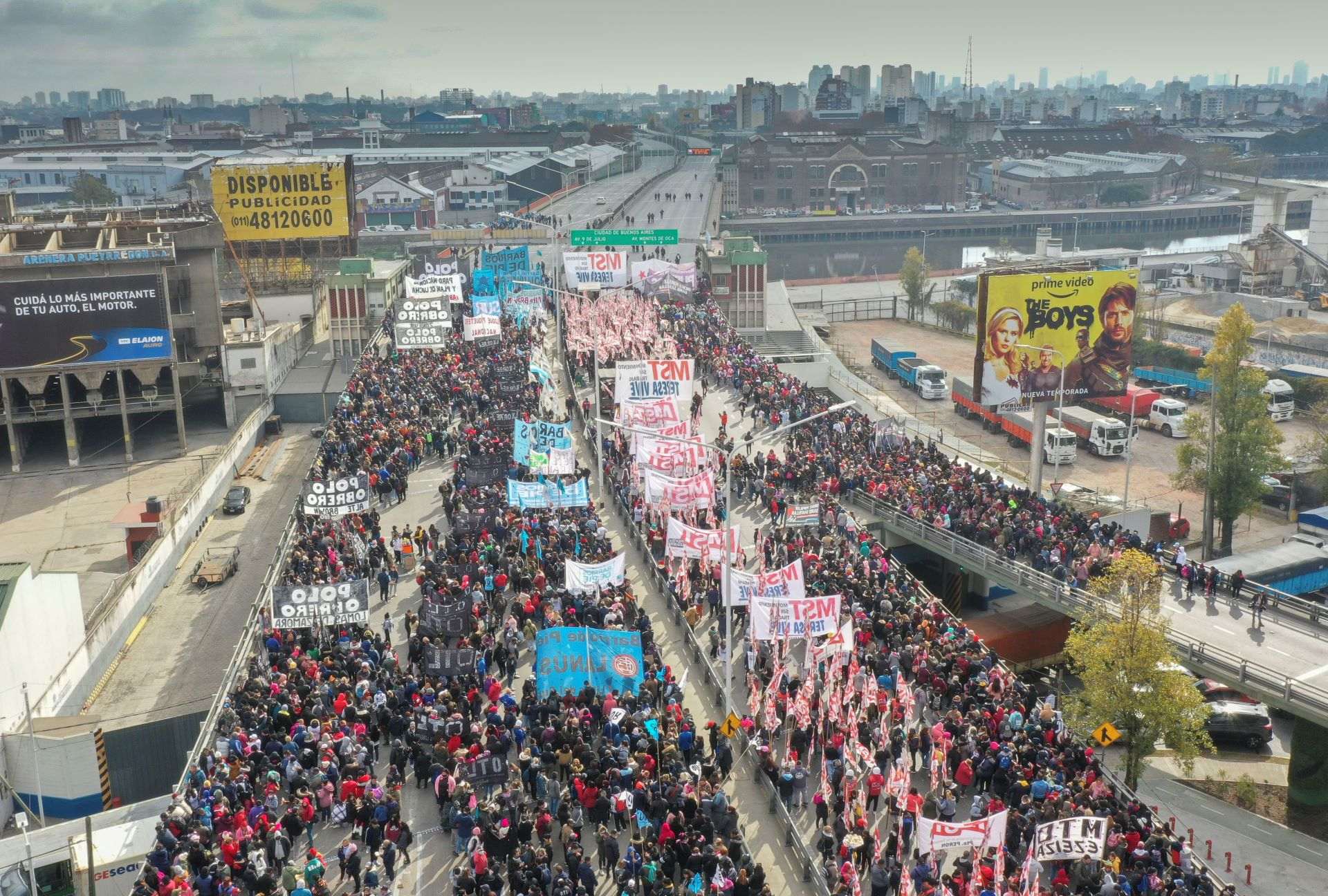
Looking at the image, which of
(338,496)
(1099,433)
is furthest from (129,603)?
(1099,433)

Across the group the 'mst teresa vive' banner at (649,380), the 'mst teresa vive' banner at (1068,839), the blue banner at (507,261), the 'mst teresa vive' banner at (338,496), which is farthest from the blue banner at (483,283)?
the 'mst teresa vive' banner at (1068,839)

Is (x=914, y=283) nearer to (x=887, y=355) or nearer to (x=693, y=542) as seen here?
(x=887, y=355)

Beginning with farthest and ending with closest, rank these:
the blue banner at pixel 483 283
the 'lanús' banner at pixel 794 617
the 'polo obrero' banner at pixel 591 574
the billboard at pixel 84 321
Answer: the blue banner at pixel 483 283 < the billboard at pixel 84 321 < the 'polo obrero' banner at pixel 591 574 < the 'lanús' banner at pixel 794 617

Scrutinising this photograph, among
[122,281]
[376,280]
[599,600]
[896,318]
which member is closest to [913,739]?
[599,600]

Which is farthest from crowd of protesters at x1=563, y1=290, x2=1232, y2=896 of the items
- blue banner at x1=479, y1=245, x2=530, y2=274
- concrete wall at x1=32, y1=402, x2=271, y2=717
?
blue banner at x1=479, y1=245, x2=530, y2=274

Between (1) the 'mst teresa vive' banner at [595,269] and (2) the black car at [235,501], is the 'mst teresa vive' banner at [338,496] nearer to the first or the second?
(2) the black car at [235,501]

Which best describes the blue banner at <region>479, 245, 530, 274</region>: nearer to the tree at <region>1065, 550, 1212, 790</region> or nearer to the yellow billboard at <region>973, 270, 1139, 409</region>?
the yellow billboard at <region>973, 270, 1139, 409</region>

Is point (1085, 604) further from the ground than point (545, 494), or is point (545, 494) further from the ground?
point (545, 494)
